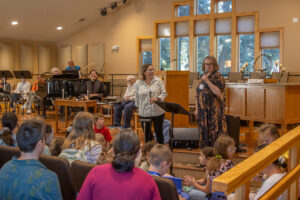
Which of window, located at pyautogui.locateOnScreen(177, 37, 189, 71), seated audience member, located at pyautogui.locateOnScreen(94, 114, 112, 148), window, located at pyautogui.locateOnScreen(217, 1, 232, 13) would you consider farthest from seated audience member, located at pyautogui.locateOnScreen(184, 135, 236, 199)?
window, located at pyautogui.locateOnScreen(177, 37, 189, 71)

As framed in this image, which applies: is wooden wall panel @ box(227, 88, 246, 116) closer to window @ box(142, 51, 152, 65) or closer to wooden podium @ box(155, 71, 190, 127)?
wooden podium @ box(155, 71, 190, 127)

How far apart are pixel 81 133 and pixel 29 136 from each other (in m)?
1.06

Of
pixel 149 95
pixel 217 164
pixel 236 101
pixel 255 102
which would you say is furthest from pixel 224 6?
pixel 217 164

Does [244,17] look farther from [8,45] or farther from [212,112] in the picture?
[8,45]

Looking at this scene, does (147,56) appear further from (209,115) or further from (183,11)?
(209,115)

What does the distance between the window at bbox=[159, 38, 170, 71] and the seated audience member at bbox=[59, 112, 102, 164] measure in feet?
35.0

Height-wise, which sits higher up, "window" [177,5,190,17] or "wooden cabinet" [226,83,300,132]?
"window" [177,5,190,17]

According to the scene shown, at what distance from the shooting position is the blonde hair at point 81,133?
9.06ft

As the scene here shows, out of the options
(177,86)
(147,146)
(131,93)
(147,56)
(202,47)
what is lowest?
(147,146)

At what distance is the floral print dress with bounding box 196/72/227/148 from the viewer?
4.19 metres

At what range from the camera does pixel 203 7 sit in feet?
40.9

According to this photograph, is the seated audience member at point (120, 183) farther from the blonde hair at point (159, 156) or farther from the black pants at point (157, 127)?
the black pants at point (157, 127)

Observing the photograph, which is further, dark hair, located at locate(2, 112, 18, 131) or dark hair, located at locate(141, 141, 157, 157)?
dark hair, located at locate(2, 112, 18, 131)

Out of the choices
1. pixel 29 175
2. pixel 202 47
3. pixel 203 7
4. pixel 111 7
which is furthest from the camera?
pixel 111 7
